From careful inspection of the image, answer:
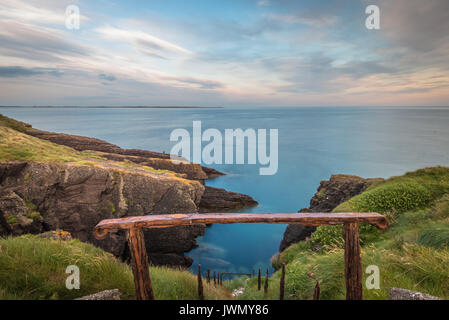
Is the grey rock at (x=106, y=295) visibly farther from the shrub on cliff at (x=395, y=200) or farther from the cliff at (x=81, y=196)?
the cliff at (x=81, y=196)

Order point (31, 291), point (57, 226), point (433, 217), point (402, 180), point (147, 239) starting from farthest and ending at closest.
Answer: point (147, 239) → point (57, 226) → point (402, 180) → point (433, 217) → point (31, 291)

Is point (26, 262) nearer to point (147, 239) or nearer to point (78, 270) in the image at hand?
point (78, 270)

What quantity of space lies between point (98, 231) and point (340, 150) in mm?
64415

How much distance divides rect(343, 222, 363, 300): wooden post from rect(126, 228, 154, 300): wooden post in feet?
9.30

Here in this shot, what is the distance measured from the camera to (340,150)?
193 feet

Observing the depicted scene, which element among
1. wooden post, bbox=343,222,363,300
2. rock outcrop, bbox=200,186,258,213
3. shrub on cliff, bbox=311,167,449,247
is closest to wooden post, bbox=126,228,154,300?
wooden post, bbox=343,222,363,300

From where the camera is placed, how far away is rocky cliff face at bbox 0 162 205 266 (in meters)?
12.1

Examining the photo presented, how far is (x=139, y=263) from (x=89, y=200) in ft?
42.7

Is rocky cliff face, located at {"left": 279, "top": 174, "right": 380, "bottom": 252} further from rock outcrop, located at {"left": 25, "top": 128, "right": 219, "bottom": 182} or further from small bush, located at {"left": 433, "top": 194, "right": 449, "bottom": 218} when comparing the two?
rock outcrop, located at {"left": 25, "top": 128, "right": 219, "bottom": 182}

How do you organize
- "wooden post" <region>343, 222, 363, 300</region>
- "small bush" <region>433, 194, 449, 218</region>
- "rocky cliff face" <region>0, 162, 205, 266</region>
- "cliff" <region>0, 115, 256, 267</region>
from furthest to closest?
1. "cliff" <region>0, 115, 256, 267</region>
2. "rocky cliff face" <region>0, 162, 205, 266</region>
3. "small bush" <region>433, 194, 449, 218</region>
4. "wooden post" <region>343, 222, 363, 300</region>

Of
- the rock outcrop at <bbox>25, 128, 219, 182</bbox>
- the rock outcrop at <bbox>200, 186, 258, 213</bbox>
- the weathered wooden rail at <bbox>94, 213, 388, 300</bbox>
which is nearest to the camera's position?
the weathered wooden rail at <bbox>94, 213, 388, 300</bbox>
